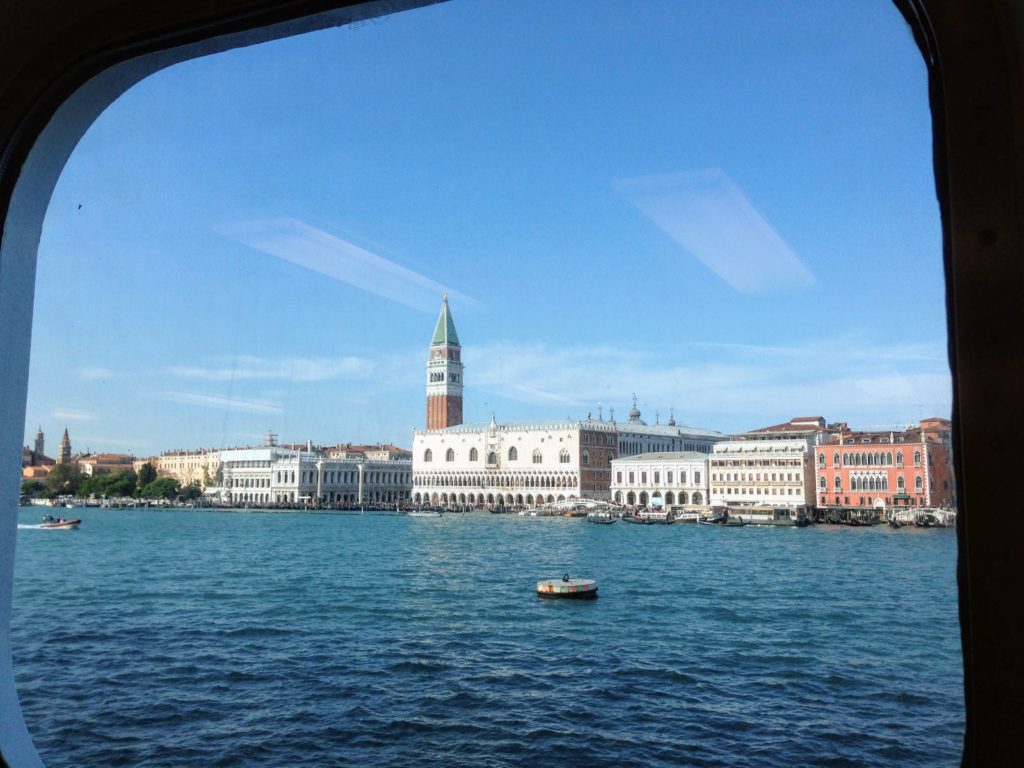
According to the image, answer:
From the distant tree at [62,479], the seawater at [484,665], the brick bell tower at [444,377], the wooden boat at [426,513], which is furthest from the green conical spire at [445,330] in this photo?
the seawater at [484,665]

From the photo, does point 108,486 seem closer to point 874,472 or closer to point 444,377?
point 444,377

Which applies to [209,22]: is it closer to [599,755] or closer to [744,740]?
[599,755]

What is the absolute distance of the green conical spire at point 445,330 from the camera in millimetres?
52031

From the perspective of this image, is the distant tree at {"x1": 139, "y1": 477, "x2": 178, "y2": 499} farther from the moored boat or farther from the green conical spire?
the moored boat

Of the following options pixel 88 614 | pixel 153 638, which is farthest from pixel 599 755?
pixel 88 614

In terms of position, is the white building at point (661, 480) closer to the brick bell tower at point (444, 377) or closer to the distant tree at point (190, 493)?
the brick bell tower at point (444, 377)

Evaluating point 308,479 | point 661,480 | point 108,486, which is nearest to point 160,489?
point 108,486

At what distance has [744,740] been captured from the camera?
18.1 ft

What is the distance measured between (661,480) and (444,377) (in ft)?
56.8

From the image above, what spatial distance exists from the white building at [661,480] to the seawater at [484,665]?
19279 millimetres

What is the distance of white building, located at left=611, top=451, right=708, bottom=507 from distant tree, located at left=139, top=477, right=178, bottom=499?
2422 centimetres

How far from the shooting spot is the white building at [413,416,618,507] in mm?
41625

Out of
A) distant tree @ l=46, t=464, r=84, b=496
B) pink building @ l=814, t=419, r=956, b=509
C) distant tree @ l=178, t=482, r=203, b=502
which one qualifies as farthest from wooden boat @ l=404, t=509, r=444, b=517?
pink building @ l=814, t=419, r=956, b=509

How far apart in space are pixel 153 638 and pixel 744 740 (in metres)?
6.31
